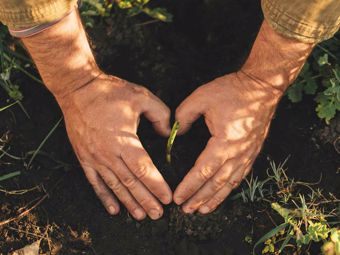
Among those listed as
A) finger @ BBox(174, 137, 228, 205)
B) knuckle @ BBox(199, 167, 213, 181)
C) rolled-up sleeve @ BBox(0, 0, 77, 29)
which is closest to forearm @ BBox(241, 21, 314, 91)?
finger @ BBox(174, 137, 228, 205)

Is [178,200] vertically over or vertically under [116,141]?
under

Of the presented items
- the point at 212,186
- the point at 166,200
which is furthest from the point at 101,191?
the point at 212,186

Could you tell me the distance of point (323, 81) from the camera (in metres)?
2.69

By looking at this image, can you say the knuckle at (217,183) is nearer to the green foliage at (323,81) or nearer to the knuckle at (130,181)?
the knuckle at (130,181)

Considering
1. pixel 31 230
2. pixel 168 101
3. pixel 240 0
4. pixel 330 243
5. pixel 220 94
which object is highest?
pixel 240 0

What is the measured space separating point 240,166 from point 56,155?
93 cm

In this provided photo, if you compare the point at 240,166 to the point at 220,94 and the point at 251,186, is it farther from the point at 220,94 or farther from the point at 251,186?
the point at 220,94

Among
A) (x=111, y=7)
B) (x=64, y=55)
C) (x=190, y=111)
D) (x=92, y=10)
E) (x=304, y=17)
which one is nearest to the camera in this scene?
(x=304, y=17)

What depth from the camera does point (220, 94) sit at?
2547 mm

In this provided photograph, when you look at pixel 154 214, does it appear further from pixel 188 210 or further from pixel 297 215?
pixel 297 215

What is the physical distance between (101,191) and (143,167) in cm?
27

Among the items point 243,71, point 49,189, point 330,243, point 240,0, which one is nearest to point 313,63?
point 243,71

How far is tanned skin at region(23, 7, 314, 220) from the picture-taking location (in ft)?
8.05

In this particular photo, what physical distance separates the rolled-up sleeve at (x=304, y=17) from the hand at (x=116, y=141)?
0.69 meters
